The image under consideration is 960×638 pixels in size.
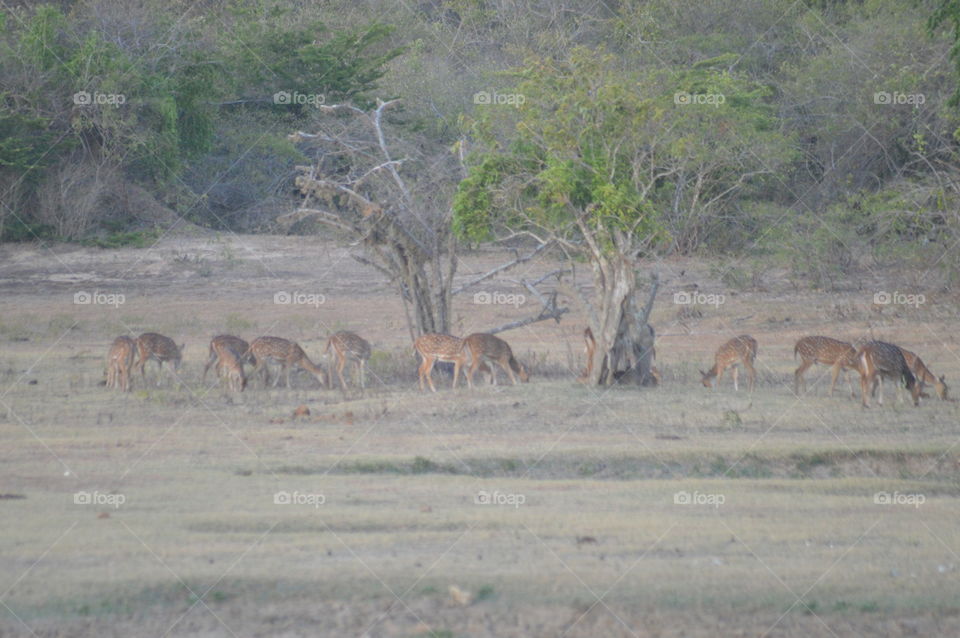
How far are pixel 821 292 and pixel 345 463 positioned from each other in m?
17.5

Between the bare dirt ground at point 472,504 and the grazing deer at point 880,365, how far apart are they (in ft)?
1.43

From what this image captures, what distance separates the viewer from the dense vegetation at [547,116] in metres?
16.5

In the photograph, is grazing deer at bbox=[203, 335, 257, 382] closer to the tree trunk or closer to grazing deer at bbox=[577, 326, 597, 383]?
grazing deer at bbox=[577, 326, 597, 383]

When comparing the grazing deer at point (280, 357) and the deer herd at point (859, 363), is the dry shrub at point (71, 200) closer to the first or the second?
the grazing deer at point (280, 357)

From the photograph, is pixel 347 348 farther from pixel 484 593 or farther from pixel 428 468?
pixel 484 593

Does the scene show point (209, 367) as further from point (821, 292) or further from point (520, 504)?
point (821, 292)

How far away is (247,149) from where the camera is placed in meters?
35.2

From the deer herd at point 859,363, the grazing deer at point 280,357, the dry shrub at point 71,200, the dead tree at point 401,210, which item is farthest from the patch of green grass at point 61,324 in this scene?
the deer herd at point 859,363

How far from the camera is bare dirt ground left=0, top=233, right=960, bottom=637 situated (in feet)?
24.5

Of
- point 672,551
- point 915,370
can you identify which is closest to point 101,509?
point 672,551

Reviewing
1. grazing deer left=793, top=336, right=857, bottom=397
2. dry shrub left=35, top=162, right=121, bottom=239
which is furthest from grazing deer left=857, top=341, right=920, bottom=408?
dry shrub left=35, top=162, right=121, bottom=239

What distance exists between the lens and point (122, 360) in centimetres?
1652

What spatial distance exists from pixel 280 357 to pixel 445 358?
2316mm

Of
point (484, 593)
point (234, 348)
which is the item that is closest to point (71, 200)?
point (234, 348)
